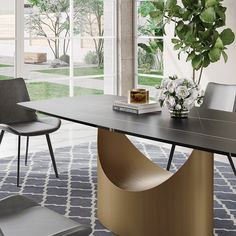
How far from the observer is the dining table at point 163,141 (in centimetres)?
259

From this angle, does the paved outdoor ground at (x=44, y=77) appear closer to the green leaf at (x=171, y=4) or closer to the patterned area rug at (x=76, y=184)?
the green leaf at (x=171, y=4)

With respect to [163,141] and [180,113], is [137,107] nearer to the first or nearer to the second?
[180,113]

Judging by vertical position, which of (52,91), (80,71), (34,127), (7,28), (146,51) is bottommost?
(34,127)

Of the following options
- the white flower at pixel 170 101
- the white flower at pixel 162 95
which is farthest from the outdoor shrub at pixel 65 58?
the white flower at pixel 170 101

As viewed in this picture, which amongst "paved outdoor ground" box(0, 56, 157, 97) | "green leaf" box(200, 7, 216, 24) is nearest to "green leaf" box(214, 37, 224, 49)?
"green leaf" box(200, 7, 216, 24)

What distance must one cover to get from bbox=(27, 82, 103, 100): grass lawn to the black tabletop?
3.96 m

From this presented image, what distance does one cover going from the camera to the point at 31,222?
2.10 metres

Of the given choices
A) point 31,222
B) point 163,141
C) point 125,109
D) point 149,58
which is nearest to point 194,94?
point 125,109

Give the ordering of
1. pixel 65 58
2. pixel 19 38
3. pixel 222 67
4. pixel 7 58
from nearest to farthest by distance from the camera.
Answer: pixel 222 67 < pixel 19 38 < pixel 7 58 < pixel 65 58

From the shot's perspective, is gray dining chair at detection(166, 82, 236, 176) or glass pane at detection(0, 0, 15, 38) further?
glass pane at detection(0, 0, 15, 38)

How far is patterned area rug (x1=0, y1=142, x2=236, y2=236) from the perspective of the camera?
11.7 ft

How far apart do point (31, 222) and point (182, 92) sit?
1.45m

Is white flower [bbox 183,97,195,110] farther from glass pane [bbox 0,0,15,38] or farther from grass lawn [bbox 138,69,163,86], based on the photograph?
grass lawn [bbox 138,69,163,86]

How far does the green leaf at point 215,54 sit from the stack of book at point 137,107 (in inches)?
86.7
